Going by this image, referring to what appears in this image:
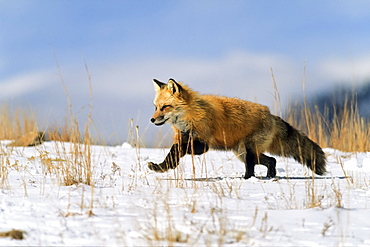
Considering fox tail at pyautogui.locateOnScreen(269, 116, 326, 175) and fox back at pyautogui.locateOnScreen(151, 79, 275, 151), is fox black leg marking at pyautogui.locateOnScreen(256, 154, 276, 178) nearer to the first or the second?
fox tail at pyautogui.locateOnScreen(269, 116, 326, 175)

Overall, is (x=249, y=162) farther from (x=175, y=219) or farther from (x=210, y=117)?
(x=175, y=219)

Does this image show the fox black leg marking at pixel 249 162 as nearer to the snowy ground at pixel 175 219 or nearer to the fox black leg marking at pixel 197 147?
the fox black leg marking at pixel 197 147

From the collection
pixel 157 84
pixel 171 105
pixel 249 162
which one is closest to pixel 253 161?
pixel 249 162

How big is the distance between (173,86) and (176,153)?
104 cm

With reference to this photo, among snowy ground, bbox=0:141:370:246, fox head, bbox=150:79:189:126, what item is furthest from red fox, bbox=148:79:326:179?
snowy ground, bbox=0:141:370:246

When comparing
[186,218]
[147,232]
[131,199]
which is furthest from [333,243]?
[131,199]

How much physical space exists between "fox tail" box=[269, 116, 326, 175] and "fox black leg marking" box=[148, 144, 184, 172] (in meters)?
1.71

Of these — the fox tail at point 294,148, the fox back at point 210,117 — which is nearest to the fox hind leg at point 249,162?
the fox back at point 210,117

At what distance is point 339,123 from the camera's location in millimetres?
10672

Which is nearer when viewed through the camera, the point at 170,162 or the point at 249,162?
the point at 170,162

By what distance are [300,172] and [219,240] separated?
5.21m

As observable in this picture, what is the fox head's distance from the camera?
6488mm

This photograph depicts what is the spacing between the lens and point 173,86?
6.53 metres

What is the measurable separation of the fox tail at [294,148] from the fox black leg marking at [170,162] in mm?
1710
